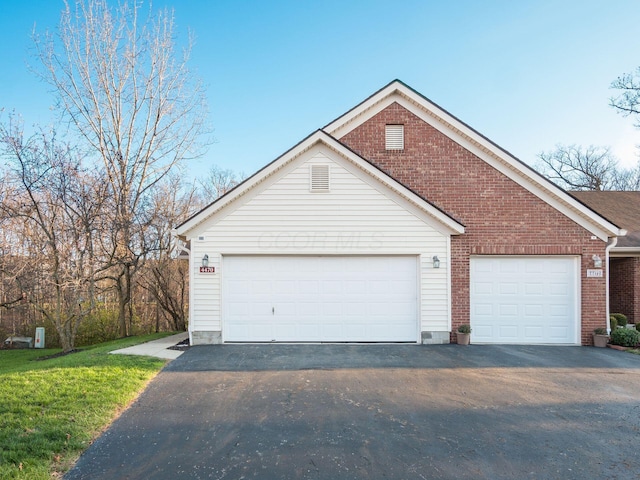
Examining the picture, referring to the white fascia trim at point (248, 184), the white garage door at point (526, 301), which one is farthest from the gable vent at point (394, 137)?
the white garage door at point (526, 301)

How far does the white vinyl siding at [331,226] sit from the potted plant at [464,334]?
325 millimetres

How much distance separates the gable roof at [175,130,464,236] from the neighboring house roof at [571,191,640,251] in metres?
5.53

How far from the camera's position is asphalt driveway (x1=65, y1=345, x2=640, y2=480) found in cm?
380

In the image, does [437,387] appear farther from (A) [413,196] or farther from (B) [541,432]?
(A) [413,196]

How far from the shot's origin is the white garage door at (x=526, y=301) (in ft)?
32.4

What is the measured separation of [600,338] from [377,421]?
8.13 metres

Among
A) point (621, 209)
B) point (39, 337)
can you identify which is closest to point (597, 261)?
point (621, 209)

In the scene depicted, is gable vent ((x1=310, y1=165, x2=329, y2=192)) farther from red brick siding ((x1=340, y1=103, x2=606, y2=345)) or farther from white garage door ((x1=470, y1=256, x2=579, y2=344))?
white garage door ((x1=470, y1=256, x2=579, y2=344))

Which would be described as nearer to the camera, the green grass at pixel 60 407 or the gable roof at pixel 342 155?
the green grass at pixel 60 407

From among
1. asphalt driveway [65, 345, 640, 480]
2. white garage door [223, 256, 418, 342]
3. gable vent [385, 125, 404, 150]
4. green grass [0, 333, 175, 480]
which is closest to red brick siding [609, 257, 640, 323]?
asphalt driveway [65, 345, 640, 480]

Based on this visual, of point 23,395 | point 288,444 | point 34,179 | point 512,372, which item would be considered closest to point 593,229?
point 512,372

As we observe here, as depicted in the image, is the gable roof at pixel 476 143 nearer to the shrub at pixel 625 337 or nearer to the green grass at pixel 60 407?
the shrub at pixel 625 337

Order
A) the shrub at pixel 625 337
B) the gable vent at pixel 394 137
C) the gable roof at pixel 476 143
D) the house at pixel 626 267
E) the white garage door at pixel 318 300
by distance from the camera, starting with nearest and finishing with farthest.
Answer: the shrub at pixel 625 337, the white garage door at pixel 318 300, the gable roof at pixel 476 143, the gable vent at pixel 394 137, the house at pixel 626 267

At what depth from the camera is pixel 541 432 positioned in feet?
15.1
